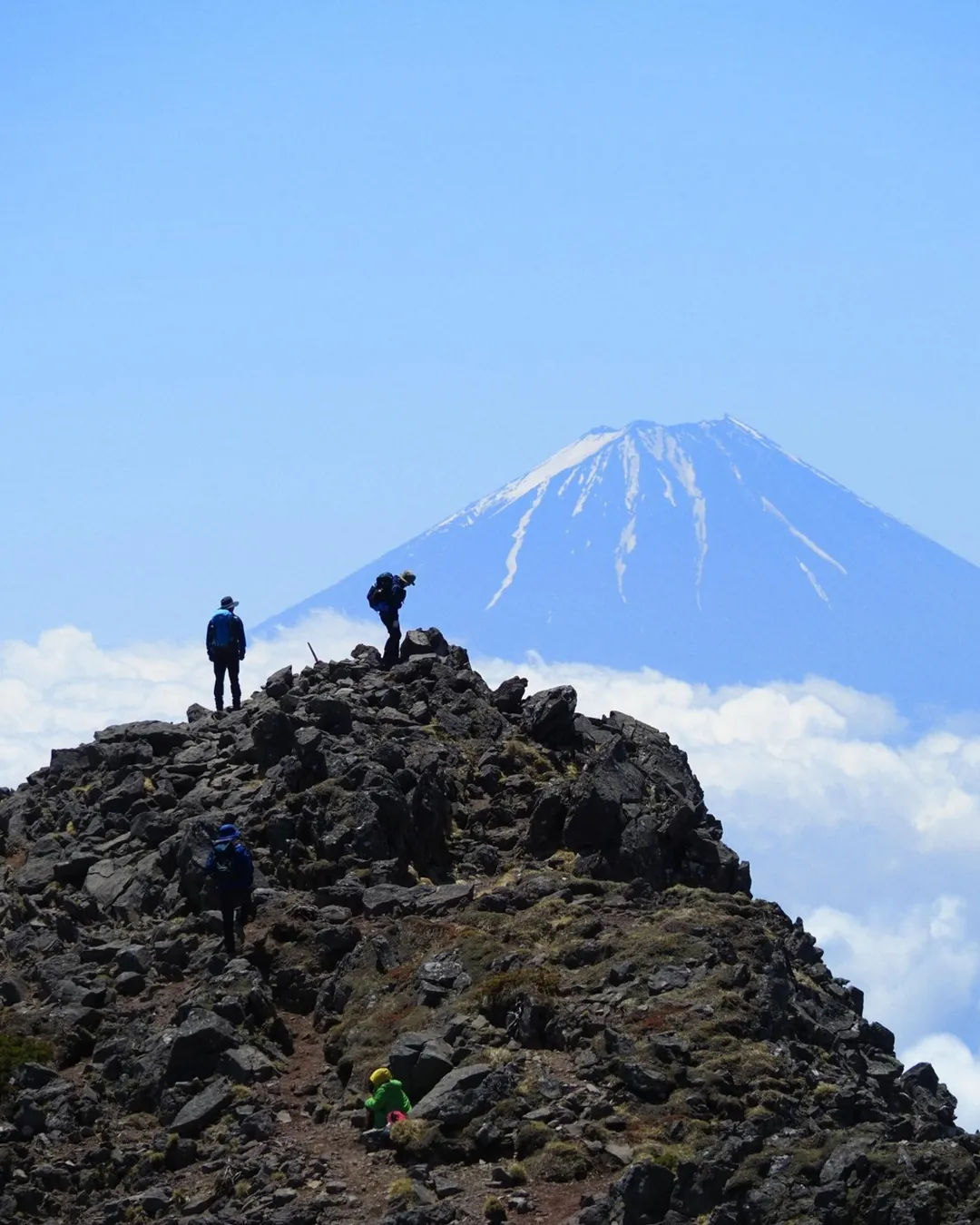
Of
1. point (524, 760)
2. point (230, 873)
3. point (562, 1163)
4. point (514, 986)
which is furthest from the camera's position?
point (524, 760)

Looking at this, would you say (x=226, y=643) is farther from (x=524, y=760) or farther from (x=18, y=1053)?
(x=18, y=1053)

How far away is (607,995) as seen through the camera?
3070 centimetres

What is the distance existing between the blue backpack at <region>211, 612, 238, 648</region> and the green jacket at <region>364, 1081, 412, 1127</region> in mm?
21339

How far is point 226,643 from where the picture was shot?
47750 mm

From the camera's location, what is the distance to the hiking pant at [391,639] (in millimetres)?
47812

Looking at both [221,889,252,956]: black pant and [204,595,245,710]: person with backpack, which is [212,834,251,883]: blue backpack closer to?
[221,889,252,956]: black pant

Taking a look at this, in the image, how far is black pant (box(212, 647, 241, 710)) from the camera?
157 ft

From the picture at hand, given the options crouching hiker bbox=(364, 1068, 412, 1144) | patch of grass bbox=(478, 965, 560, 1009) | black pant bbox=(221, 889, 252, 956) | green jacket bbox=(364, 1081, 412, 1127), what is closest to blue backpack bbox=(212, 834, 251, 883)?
black pant bbox=(221, 889, 252, 956)

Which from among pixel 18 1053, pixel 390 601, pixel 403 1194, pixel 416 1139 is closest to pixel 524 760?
pixel 390 601

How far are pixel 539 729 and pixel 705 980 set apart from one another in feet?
49.9

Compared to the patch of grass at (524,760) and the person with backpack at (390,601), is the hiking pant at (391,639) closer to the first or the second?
the person with backpack at (390,601)

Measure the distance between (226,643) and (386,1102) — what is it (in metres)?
21.5

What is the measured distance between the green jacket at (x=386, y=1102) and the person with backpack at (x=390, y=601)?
20141 millimetres

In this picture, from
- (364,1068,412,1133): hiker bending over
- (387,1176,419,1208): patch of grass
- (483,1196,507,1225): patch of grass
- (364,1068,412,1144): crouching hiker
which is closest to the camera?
(483,1196,507,1225): patch of grass
